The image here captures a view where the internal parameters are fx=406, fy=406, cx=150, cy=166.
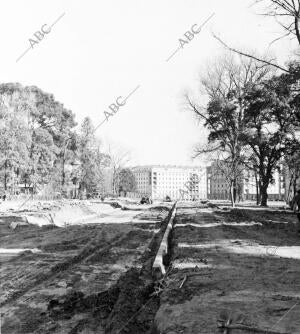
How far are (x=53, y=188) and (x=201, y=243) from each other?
161 ft

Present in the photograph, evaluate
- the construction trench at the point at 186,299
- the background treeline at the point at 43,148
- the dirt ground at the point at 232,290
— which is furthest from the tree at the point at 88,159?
the construction trench at the point at 186,299

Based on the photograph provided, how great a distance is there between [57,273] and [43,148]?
45016 mm

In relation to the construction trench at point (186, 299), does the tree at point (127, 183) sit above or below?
above

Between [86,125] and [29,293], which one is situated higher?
[86,125]

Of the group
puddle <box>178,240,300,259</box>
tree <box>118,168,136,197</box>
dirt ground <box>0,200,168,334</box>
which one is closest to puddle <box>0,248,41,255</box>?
dirt ground <box>0,200,168,334</box>

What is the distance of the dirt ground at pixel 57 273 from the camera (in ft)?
18.1

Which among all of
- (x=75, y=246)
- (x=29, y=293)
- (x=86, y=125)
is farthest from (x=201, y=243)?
(x=86, y=125)

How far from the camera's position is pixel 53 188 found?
194 feet

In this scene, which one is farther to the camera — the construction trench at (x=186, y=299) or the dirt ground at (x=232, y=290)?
the construction trench at (x=186, y=299)

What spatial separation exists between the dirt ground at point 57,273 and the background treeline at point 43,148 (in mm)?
32163

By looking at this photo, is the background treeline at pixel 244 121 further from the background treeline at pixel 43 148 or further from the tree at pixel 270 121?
the background treeline at pixel 43 148

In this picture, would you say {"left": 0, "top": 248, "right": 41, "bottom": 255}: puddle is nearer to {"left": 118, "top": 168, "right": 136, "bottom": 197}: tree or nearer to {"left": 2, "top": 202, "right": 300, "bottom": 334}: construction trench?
{"left": 2, "top": 202, "right": 300, "bottom": 334}: construction trench

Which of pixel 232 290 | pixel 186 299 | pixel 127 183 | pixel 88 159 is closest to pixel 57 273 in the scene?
pixel 186 299

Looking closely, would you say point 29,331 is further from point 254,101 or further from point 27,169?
point 27,169
